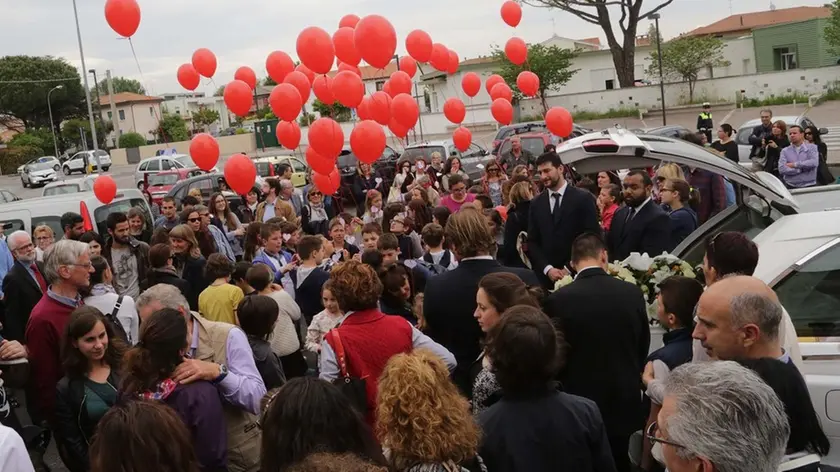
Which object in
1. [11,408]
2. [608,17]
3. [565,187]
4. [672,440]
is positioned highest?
[608,17]

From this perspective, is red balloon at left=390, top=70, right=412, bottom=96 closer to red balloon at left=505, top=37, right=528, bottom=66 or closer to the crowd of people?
red balloon at left=505, top=37, right=528, bottom=66

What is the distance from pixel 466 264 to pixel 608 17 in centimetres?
4118

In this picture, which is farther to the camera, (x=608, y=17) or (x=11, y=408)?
(x=608, y=17)

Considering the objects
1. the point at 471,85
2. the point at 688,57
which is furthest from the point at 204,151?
the point at 688,57

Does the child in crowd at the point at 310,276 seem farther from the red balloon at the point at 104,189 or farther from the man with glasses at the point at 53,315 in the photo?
the red balloon at the point at 104,189

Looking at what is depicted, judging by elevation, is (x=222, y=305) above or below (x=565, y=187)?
below

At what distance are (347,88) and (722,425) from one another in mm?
10020

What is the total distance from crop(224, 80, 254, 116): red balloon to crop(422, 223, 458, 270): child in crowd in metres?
6.81

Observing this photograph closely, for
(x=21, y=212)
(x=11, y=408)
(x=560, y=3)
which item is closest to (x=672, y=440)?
(x=11, y=408)

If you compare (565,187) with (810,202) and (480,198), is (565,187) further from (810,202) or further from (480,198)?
(480,198)

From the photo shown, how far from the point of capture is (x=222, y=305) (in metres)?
5.84

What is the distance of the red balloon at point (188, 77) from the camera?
43.3 ft

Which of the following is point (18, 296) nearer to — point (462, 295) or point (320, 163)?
point (462, 295)

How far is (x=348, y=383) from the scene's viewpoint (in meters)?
3.84
